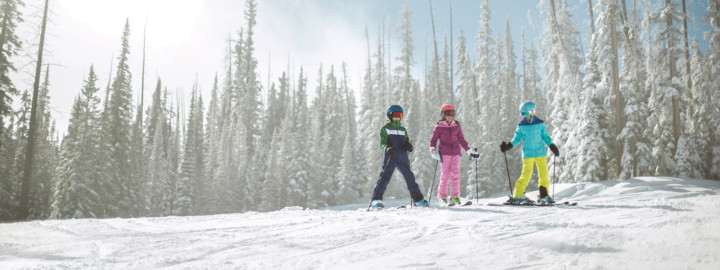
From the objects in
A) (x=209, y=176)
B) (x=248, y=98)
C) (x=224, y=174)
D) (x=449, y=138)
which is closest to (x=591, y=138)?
(x=449, y=138)

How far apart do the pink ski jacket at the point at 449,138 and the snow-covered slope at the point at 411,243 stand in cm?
244

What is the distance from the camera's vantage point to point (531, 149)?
296 inches

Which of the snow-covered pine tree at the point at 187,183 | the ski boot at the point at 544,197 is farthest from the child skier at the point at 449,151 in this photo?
the snow-covered pine tree at the point at 187,183

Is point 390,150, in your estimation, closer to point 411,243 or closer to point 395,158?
point 395,158

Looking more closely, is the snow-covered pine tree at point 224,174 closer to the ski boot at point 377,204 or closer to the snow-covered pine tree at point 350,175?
the snow-covered pine tree at point 350,175

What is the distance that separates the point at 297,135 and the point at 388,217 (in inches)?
1384

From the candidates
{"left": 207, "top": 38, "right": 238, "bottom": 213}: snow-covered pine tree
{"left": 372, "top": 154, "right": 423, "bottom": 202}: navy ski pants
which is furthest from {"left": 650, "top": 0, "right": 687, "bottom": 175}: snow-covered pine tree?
{"left": 207, "top": 38, "right": 238, "bottom": 213}: snow-covered pine tree

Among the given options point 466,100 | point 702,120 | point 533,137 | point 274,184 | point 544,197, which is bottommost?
point 274,184

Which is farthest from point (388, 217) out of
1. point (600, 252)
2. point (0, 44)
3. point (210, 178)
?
point (210, 178)

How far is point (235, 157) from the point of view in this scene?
4578cm

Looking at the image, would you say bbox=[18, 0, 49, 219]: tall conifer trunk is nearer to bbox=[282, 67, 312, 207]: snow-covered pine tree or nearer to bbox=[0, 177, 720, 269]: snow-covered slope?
bbox=[0, 177, 720, 269]: snow-covered slope

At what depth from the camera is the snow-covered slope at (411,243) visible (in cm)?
296

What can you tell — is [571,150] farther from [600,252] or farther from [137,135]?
[137,135]

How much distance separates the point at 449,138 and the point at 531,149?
5.08 feet
